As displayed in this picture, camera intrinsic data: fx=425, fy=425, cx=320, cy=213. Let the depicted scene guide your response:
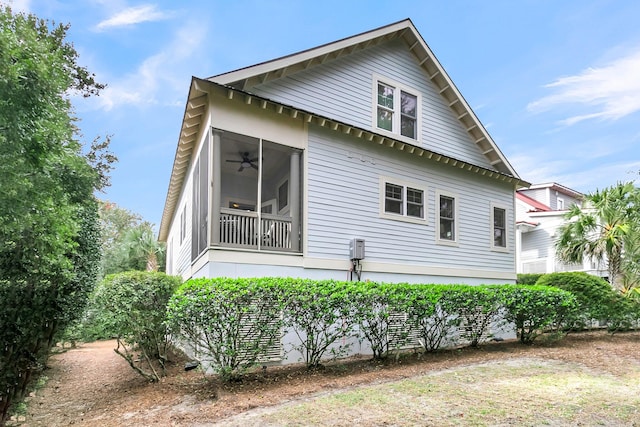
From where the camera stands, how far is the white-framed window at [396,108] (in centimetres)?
1159

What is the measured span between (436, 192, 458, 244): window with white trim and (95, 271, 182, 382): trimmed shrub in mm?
7574

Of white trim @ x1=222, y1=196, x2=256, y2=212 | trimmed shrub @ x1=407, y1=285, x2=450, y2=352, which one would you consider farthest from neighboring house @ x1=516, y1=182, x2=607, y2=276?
white trim @ x1=222, y1=196, x2=256, y2=212

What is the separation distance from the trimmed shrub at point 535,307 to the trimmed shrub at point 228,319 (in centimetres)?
580

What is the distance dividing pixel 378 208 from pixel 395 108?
3094 millimetres

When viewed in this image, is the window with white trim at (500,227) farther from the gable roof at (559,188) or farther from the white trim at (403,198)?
the gable roof at (559,188)

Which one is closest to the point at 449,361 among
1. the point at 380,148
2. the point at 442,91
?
the point at 380,148

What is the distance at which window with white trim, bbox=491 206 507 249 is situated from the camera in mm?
13844

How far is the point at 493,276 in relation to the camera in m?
13.2

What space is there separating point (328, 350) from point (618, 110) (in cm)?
2598

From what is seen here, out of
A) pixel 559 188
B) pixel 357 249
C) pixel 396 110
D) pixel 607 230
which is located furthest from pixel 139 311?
pixel 559 188

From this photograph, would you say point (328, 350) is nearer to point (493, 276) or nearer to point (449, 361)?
point (449, 361)

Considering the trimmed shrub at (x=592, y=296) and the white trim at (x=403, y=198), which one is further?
the trimmed shrub at (x=592, y=296)

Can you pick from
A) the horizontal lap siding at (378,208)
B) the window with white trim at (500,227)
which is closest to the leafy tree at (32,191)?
the horizontal lap siding at (378,208)

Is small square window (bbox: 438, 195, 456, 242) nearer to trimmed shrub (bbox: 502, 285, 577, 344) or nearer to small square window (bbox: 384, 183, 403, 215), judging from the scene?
small square window (bbox: 384, 183, 403, 215)
